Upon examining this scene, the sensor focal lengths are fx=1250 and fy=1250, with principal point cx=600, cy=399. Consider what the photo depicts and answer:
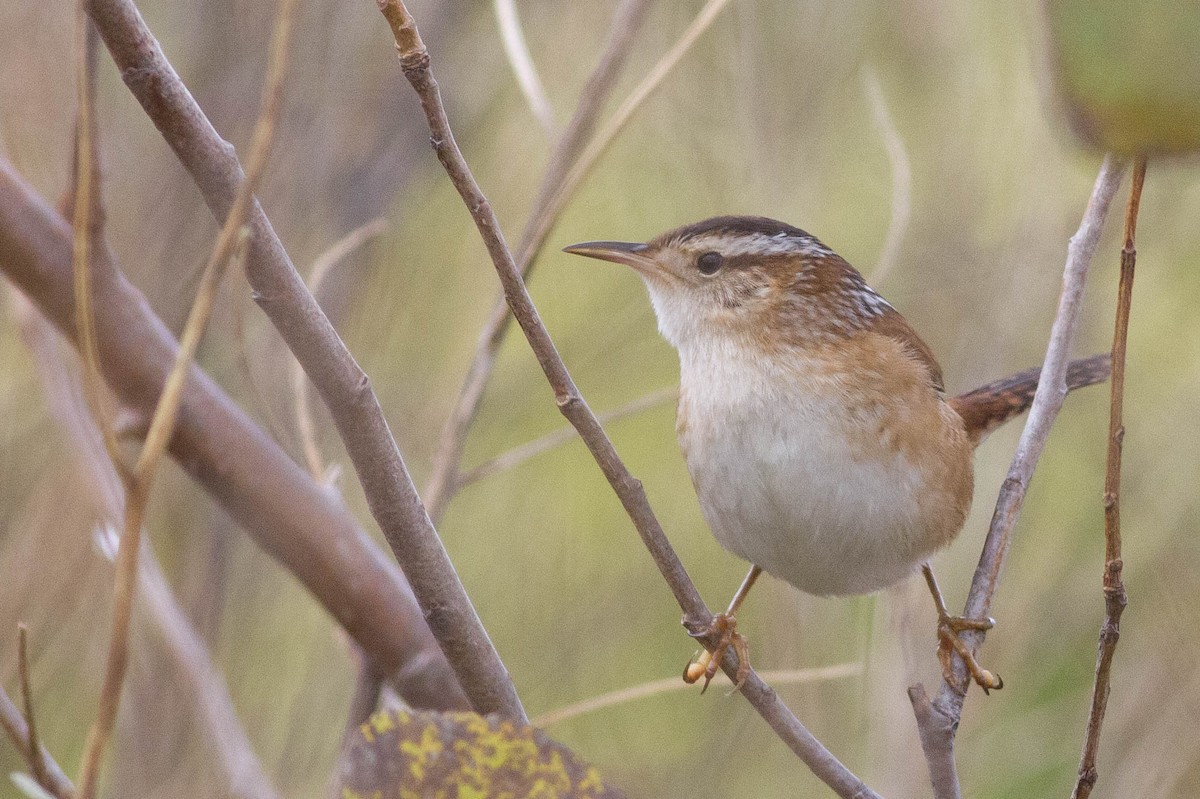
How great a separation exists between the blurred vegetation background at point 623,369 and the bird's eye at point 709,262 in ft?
2.15

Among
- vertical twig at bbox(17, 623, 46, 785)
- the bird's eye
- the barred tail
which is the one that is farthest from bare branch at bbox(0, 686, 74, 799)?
the barred tail

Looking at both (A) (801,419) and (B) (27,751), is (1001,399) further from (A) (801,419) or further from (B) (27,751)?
(B) (27,751)

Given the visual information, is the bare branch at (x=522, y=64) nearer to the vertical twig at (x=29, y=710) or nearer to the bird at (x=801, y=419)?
the bird at (x=801, y=419)

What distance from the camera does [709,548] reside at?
15.2 feet

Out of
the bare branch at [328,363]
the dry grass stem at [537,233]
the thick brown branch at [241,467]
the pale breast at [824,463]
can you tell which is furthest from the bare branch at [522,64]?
the bare branch at [328,363]

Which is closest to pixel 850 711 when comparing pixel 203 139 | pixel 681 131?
pixel 681 131

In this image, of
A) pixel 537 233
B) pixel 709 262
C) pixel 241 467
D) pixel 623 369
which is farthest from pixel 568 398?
pixel 623 369

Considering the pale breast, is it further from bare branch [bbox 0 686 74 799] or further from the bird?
bare branch [bbox 0 686 74 799]

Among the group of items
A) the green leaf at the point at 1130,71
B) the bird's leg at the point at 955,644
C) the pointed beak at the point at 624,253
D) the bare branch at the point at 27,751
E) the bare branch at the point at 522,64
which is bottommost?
the bird's leg at the point at 955,644

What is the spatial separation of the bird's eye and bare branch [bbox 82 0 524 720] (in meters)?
1.52

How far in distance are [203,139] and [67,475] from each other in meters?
1.98

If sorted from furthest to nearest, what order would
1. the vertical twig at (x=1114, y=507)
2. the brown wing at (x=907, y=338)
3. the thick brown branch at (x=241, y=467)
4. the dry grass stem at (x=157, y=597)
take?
the brown wing at (x=907, y=338) → the dry grass stem at (x=157, y=597) → the thick brown branch at (x=241, y=467) → the vertical twig at (x=1114, y=507)

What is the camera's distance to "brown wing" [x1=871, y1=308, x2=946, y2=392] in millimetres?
2703

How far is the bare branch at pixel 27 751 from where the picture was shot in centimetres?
120
